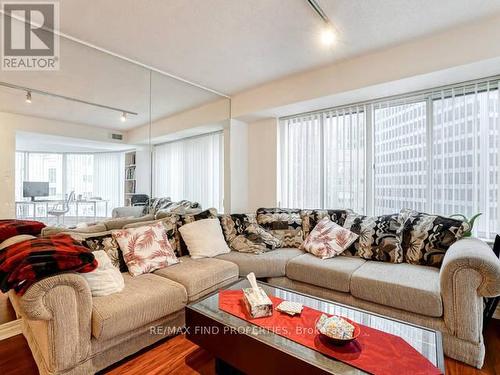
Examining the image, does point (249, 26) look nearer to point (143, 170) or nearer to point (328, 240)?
point (143, 170)

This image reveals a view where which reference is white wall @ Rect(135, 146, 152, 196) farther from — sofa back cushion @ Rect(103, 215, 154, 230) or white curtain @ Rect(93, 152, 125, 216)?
sofa back cushion @ Rect(103, 215, 154, 230)

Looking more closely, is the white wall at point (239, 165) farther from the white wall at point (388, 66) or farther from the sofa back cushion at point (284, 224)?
the sofa back cushion at point (284, 224)

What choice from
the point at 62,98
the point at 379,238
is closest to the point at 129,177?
the point at 62,98

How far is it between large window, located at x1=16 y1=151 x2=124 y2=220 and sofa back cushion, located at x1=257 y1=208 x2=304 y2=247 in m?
1.70

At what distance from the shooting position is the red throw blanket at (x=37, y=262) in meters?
1.34

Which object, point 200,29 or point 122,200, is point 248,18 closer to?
point 200,29

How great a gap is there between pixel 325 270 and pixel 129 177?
2.16 meters

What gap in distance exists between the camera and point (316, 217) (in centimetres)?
315

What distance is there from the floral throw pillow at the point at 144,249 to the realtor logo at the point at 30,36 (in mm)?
1564

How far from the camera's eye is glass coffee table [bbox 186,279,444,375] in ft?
3.91

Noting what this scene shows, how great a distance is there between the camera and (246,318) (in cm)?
153

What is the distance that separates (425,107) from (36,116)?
3.68 m

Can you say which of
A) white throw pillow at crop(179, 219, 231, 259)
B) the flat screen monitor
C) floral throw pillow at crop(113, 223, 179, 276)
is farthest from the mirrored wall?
white throw pillow at crop(179, 219, 231, 259)

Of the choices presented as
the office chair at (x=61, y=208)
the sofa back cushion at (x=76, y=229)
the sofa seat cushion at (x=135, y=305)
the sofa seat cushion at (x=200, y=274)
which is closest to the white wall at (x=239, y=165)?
the sofa seat cushion at (x=200, y=274)
